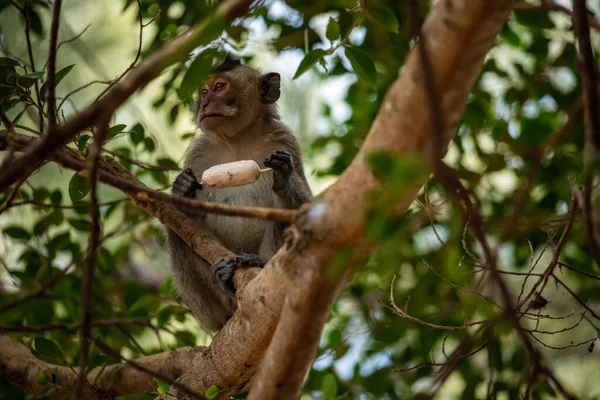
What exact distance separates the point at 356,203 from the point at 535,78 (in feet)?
15.1

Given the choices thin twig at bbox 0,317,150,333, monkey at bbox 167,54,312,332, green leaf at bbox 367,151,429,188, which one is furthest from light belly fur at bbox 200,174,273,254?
green leaf at bbox 367,151,429,188

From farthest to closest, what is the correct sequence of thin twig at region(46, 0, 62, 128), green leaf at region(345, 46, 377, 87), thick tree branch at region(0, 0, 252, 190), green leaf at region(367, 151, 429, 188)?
1. green leaf at region(345, 46, 377, 87)
2. thin twig at region(46, 0, 62, 128)
3. thick tree branch at region(0, 0, 252, 190)
4. green leaf at region(367, 151, 429, 188)

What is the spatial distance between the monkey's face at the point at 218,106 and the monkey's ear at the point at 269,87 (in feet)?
1.14

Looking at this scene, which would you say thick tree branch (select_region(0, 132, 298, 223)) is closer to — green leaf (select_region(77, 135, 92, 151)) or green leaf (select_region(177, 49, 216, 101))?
green leaf (select_region(177, 49, 216, 101))

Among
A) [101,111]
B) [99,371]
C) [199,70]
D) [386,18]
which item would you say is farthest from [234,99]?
[101,111]

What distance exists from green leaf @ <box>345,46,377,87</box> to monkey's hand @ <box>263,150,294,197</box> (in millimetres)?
1259

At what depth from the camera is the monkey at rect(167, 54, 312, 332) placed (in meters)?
5.78

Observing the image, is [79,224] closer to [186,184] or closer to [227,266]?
[186,184]

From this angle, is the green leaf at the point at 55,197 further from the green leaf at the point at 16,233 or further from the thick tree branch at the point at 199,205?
the thick tree branch at the point at 199,205

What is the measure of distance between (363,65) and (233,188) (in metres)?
2.34

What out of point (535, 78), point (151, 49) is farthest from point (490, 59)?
point (151, 49)

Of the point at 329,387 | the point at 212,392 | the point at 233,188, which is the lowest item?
the point at 329,387

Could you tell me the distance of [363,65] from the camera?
167 inches

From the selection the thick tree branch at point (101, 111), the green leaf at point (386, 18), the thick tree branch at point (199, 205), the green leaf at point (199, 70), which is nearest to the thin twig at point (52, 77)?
A: the thick tree branch at point (199, 205)
